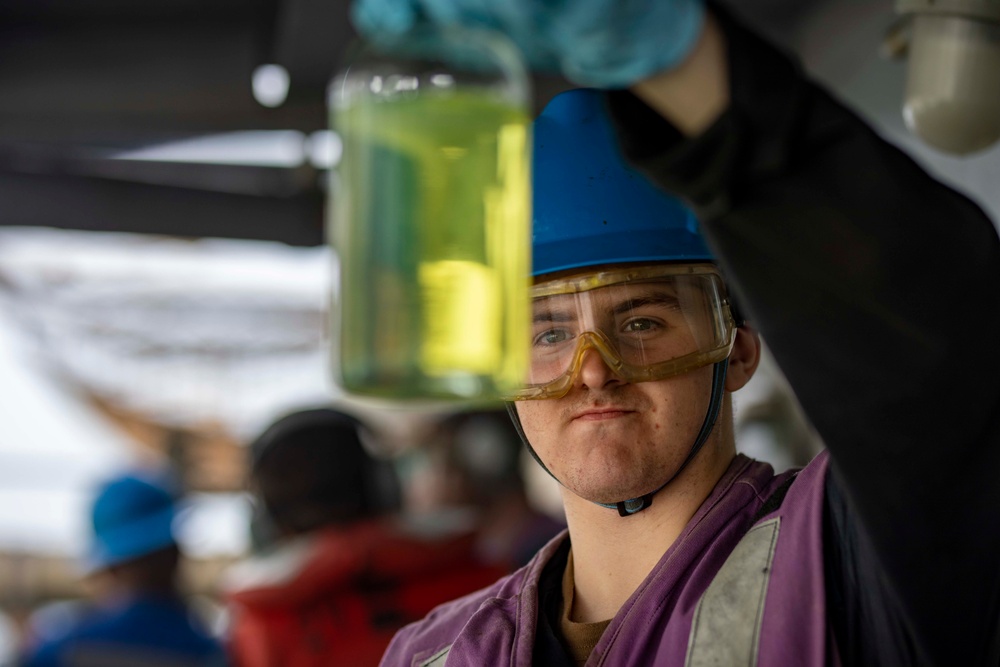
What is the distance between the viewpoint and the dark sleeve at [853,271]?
103 centimetres

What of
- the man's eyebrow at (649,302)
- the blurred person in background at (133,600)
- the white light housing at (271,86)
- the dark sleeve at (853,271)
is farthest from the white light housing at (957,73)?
the white light housing at (271,86)

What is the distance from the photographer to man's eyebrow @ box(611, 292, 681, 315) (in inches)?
64.1

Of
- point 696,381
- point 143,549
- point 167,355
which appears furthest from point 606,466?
point 167,355

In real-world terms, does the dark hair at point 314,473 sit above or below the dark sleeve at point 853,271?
below

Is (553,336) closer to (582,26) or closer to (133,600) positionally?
(582,26)

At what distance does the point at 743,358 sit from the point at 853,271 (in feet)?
2.25

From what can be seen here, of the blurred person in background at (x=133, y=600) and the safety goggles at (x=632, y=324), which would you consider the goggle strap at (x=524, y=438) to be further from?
the blurred person in background at (x=133, y=600)

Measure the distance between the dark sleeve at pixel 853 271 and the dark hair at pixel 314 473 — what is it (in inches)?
90.3

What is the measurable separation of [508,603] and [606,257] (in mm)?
579

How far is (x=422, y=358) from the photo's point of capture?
870 millimetres

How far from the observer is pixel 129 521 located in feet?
12.5

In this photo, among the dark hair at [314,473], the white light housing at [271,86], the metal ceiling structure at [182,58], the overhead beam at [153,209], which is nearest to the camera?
the dark hair at [314,473]

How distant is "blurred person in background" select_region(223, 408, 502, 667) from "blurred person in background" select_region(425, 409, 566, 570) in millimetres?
1045

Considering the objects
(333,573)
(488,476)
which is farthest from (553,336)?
(488,476)
